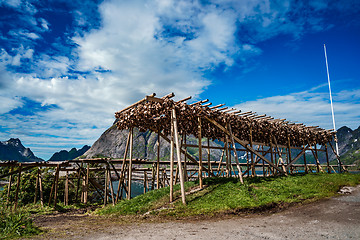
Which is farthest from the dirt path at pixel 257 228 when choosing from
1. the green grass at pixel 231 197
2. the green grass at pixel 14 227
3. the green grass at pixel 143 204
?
the green grass at pixel 143 204

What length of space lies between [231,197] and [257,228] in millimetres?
3059

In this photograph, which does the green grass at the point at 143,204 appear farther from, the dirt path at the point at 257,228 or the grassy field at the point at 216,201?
the dirt path at the point at 257,228

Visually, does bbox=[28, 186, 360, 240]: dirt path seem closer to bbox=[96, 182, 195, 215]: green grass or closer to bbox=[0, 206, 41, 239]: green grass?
bbox=[0, 206, 41, 239]: green grass

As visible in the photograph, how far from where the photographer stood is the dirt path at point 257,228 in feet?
19.1

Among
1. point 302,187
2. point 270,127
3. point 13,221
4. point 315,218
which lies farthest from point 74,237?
point 270,127

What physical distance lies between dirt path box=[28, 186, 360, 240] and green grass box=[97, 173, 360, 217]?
90 centimetres

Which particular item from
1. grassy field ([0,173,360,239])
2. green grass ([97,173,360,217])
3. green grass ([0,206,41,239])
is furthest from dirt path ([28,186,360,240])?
green grass ([97,173,360,217])

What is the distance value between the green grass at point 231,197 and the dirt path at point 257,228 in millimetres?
901

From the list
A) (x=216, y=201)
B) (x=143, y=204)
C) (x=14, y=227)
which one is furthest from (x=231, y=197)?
(x=14, y=227)

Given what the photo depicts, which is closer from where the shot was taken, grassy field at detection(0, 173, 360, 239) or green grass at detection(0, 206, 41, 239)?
green grass at detection(0, 206, 41, 239)

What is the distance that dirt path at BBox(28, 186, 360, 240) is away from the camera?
582 cm

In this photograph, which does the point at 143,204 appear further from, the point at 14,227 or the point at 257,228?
the point at 257,228

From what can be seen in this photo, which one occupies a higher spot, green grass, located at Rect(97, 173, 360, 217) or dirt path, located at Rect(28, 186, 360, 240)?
green grass, located at Rect(97, 173, 360, 217)

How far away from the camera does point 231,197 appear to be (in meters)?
9.54
